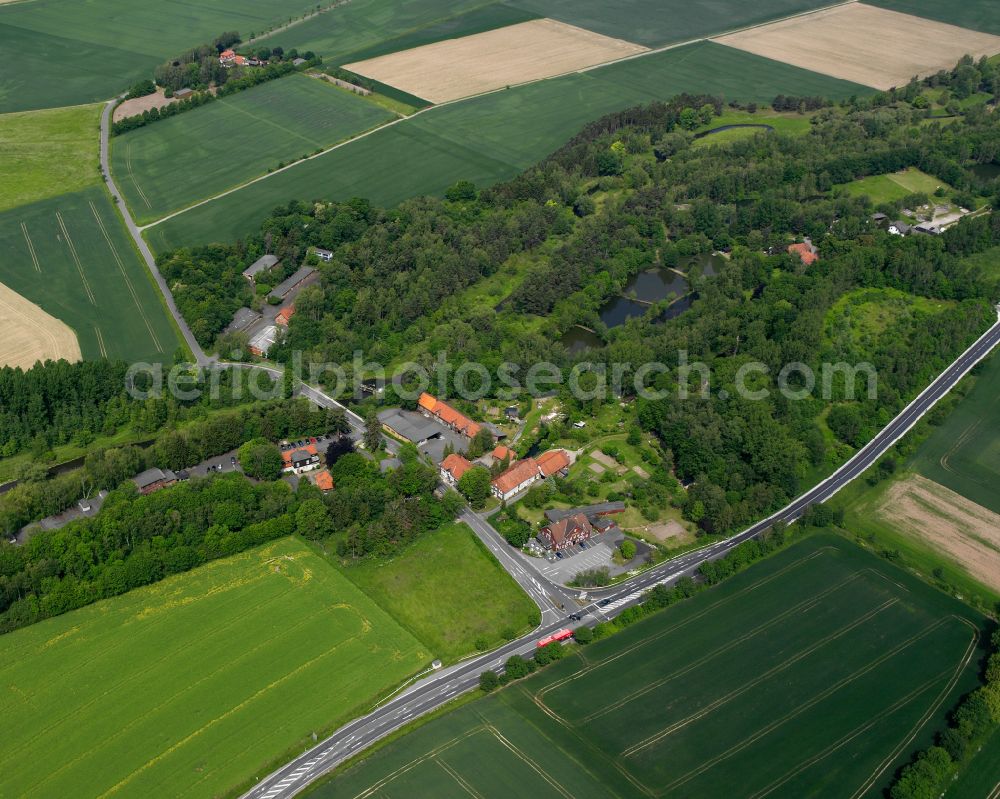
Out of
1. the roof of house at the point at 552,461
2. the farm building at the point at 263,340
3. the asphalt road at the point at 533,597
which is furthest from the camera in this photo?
the farm building at the point at 263,340

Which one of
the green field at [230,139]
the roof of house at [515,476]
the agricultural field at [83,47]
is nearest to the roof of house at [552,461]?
the roof of house at [515,476]

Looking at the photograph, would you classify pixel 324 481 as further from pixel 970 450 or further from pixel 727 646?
pixel 970 450

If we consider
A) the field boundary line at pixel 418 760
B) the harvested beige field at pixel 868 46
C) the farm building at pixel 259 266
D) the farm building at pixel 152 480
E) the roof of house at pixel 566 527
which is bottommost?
the field boundary line at pixel 418 760

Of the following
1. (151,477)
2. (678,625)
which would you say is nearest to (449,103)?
(151,477)

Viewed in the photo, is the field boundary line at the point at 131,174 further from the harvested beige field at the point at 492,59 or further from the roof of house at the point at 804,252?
the roof of house at the point at 804,252

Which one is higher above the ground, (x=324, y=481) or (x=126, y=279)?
(x=126, y=279)

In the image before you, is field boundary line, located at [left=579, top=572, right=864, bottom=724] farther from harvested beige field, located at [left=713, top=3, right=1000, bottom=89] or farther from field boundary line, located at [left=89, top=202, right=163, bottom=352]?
harvested beige field, located at [left=713, top=3, right=1000, bottom=89]

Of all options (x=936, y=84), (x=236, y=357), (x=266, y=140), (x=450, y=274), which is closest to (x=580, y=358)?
(x=450, y=274)
